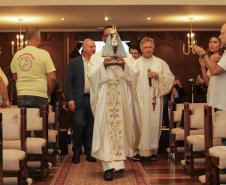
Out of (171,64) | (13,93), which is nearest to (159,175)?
(13,93)

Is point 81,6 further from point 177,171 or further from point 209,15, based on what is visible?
point 177,171

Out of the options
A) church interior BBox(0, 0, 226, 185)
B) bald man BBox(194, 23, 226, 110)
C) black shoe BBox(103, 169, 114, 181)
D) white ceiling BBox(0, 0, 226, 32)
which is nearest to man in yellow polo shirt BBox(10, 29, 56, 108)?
church interior BBox(0, 0, 226, 185)

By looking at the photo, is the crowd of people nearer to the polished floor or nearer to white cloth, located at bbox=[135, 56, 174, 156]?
white cloth, located at bbox=[135, 56, 174, 156]

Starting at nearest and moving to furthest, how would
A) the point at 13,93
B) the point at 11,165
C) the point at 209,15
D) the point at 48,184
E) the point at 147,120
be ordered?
the point at 11,165 < the point at 48,184 < the point at 147,120 < the point at 209,15 < the point at 13,93

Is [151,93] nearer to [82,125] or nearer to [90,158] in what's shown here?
[82,125]

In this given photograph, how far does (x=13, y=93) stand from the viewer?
49.3ft

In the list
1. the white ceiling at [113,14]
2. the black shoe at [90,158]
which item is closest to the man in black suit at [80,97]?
the black shoe at [90,158]

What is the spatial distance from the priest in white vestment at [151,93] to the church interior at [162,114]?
0.68 ft

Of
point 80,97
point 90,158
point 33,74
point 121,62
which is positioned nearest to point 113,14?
point 80,97

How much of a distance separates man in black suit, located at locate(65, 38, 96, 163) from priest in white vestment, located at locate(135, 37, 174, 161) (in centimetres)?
76

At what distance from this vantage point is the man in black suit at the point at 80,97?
25.9ft

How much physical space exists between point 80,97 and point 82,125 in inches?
16.4

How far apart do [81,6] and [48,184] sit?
5.54 m

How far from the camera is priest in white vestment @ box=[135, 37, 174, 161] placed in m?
8.06
